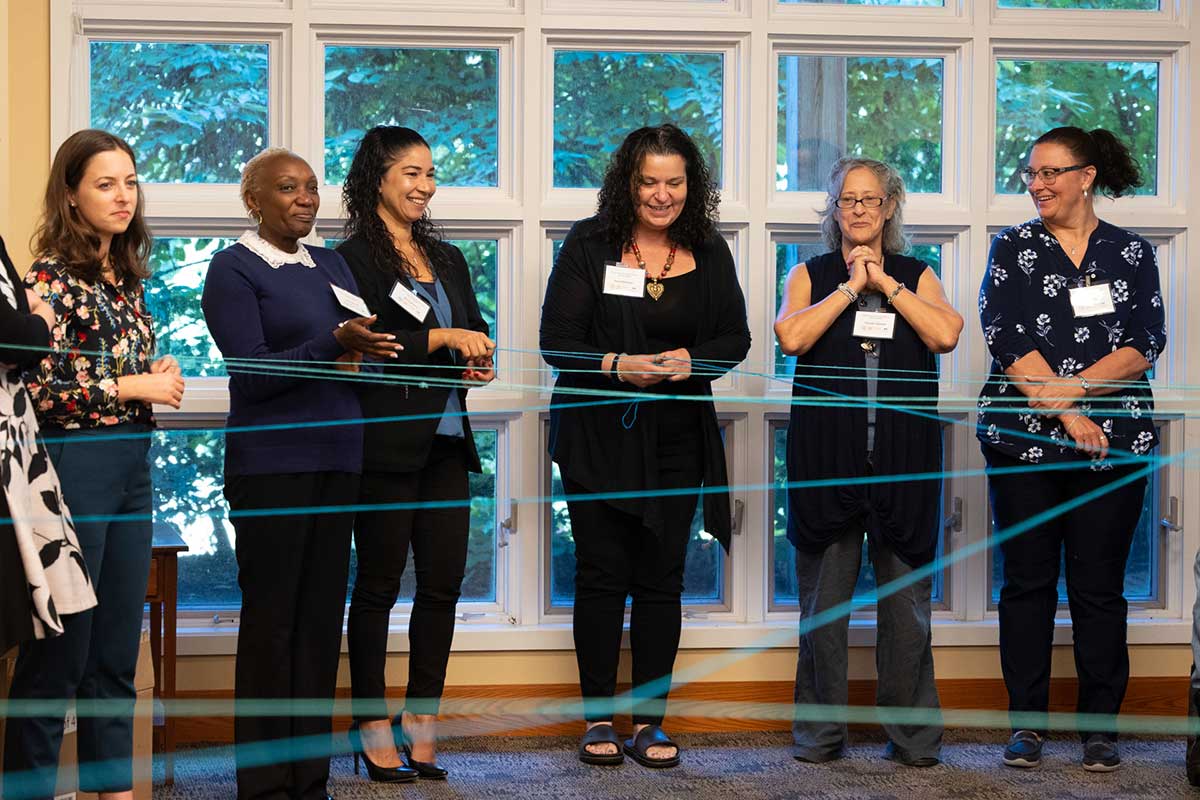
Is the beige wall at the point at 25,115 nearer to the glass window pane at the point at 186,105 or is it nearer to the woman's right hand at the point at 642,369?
the glass window pane at the point at 186,105

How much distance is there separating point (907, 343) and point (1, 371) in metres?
2.21

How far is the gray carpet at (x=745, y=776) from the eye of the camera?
333cm

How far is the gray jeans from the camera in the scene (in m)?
3.59

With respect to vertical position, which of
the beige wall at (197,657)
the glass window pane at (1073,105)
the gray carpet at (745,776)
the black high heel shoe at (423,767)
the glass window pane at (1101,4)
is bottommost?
the gray carpet at (745,776)

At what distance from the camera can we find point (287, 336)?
3.01 meters

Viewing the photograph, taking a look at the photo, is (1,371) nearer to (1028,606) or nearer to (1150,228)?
(1028,606)

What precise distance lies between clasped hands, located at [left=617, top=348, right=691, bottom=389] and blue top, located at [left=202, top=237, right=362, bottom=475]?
→ 704 mm

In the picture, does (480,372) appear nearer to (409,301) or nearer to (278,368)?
(409,301)

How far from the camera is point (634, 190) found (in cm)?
356

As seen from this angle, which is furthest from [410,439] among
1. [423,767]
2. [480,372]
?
[423,767]

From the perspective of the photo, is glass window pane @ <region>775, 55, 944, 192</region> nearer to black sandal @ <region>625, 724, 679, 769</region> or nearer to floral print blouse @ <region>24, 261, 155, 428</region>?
black sandal @ <region>625, 724, 679, 769</region>

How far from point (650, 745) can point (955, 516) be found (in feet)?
4.02

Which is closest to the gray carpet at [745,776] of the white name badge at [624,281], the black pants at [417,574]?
the black pants at [417,574]

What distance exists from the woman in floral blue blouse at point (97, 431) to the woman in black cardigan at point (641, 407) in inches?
45.0
